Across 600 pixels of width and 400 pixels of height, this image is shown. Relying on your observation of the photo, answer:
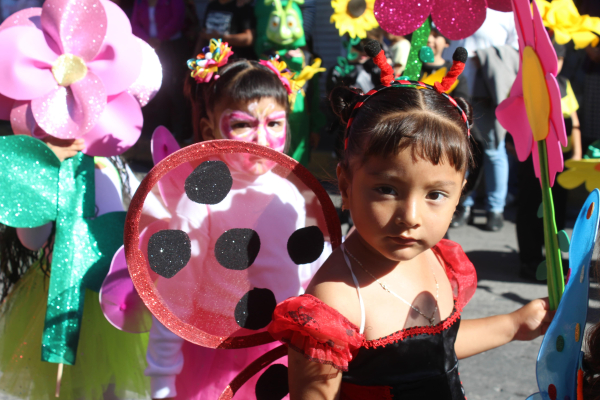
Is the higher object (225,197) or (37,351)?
(225,197)

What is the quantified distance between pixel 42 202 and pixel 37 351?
613 mm

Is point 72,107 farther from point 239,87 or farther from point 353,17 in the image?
point 353,17

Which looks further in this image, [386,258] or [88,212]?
[88,212]

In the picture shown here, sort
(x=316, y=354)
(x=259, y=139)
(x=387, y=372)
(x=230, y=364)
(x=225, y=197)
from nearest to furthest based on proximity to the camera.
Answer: (x=316, y=354) < (x=387, y=372) < (x=225, y=197) < (x=230, y=364) < (x=259, y=139)

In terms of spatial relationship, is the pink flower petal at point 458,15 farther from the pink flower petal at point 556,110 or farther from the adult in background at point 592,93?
the adult in background at point 592,93

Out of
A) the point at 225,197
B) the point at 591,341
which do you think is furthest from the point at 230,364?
the point at 591,341

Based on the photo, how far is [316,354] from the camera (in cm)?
104

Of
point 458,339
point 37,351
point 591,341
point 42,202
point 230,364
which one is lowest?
point 37,351

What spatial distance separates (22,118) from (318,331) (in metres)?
1.07

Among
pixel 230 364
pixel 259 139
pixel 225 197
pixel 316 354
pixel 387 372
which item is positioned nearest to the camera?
pixel 316 354

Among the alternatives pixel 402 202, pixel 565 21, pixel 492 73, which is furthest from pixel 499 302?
pixel 402 202

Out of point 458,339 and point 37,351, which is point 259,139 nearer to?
point 458,339

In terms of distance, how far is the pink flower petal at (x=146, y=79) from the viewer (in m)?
1.72

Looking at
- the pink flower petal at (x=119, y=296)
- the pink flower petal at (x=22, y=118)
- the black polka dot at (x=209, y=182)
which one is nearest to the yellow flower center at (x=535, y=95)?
the black polka dot at (x=209, y=182)
